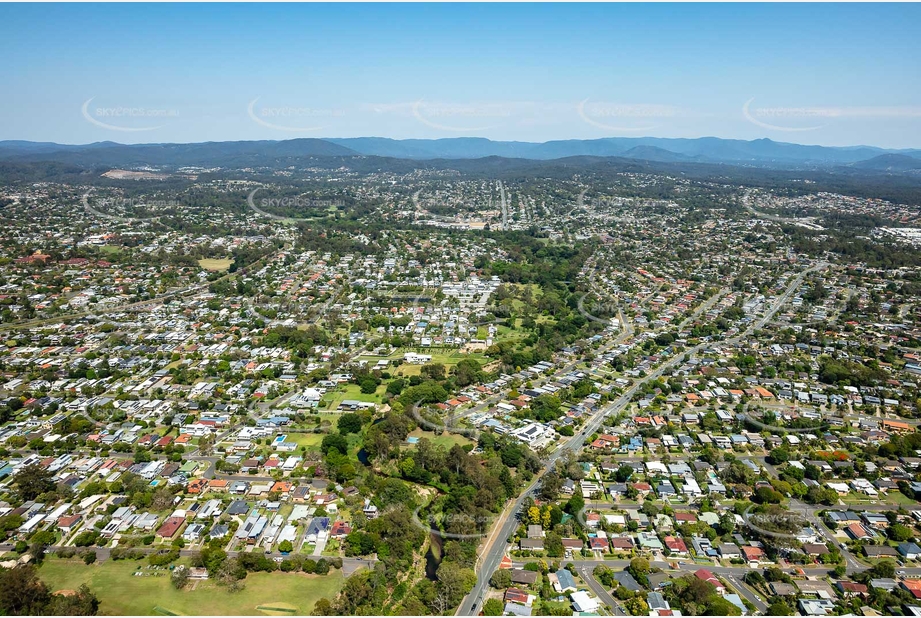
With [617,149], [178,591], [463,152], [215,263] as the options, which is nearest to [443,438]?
[178,591]

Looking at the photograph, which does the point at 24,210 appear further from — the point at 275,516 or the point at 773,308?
the point at 773,308

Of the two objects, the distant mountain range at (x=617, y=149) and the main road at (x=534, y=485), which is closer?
the main road at (x=534, y=485)

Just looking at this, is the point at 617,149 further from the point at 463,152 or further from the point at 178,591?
the point at 178,591

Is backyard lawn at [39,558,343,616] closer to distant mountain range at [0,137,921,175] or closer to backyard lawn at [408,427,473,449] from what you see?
backyard lawn at [408,427,473,449]

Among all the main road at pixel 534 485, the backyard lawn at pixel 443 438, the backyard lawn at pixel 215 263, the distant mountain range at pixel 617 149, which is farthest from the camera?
the distant mountain range at pixel 617 149

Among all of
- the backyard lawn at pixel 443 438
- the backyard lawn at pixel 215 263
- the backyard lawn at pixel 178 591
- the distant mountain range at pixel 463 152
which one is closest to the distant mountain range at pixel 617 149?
the distant mountain range at pixel 463 152

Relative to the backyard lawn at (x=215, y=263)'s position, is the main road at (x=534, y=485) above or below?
below

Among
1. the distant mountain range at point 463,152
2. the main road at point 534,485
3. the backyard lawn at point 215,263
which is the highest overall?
the distant mountain range at point 463,152

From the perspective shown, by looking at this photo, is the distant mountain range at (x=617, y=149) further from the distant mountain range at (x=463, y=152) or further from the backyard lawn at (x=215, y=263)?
the backyard lawn at (x=215, y=263)
